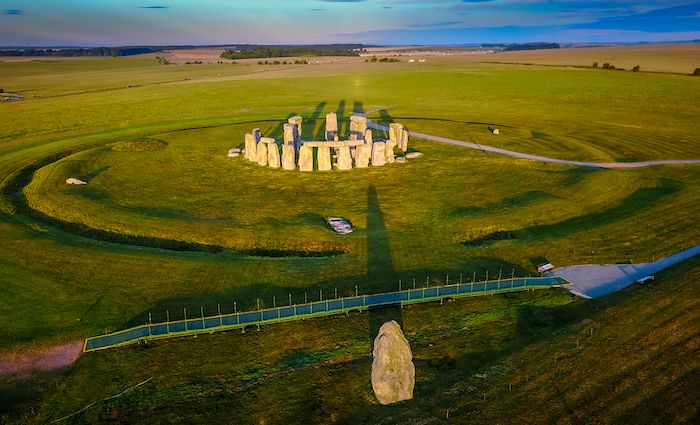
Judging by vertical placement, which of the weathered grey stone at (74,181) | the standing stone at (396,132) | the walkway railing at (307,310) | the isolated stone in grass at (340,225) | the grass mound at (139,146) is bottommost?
the walkway railing at (307,310)

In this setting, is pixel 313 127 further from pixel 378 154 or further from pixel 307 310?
pixel 307 310

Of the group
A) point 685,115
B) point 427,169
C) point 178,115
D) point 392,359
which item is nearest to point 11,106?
point 178,115

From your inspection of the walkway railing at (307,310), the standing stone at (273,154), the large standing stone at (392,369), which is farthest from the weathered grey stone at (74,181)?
the large standing stone at (392,369)

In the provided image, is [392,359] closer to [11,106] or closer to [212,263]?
[212,263]

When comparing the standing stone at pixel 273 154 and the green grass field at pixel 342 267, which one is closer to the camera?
the green grass field at pixel 342 267

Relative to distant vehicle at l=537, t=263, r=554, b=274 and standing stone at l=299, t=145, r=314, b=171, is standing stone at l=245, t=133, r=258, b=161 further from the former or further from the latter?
distant vehicle at l=537, t=263, r=554, b=274

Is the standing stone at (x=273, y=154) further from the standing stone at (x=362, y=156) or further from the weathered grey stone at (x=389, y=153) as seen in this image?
the weathered grey stone at (x=389, y=153)

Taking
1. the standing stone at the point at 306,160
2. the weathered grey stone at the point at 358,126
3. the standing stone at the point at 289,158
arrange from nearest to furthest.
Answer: the standing stone at the point at 306,160 < the standing stone at the point at 289,158 < the weathered grey stone at the point at 358,126

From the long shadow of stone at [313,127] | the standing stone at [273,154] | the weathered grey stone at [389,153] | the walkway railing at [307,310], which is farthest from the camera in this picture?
the long shadow of stone at [313,127]
